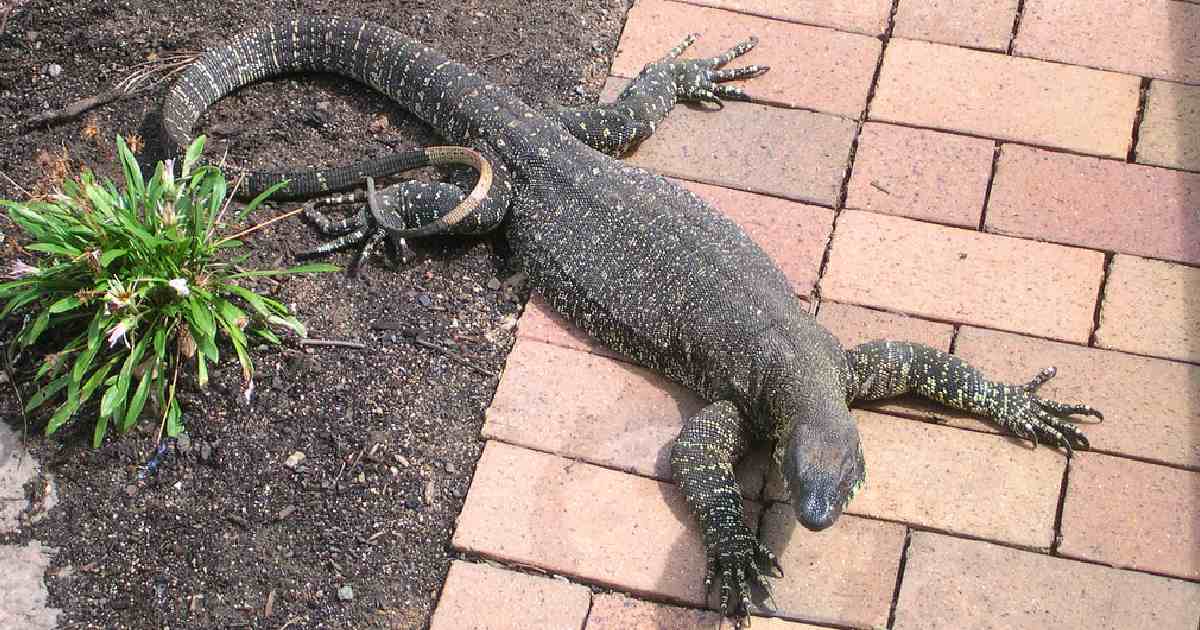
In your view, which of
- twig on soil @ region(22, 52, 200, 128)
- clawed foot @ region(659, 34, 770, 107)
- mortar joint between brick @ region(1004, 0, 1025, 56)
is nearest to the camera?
twig on soil @ region(22, 52, 200, 128)

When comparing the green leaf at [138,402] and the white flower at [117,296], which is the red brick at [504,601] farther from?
the white flower at [117,296]

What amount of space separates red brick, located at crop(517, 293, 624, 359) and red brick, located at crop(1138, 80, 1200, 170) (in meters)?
3.15

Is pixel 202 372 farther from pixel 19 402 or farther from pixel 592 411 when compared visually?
pixel 592 411

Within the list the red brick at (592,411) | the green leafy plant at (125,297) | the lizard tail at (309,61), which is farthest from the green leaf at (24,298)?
the red brick at (592,411)

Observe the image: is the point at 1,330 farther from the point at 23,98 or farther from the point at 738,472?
the point at 738,472

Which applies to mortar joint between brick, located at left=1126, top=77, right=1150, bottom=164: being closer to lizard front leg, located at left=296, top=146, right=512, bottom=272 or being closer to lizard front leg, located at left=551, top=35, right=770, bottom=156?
lizard front leg, located at left=551, top=35, right=770, bottom=156

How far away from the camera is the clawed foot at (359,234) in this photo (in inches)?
233

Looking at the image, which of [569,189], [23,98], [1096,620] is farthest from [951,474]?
[23,98]

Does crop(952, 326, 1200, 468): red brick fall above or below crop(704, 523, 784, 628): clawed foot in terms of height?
above

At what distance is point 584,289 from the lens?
562 cm

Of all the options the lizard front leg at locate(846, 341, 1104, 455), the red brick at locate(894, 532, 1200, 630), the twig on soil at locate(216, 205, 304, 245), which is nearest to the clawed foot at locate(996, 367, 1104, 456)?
the lizard front leg at locate(846, 341, 1104, 455)

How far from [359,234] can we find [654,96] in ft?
5.94

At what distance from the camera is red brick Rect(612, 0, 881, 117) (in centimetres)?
665

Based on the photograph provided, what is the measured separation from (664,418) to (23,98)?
13.4 ft
